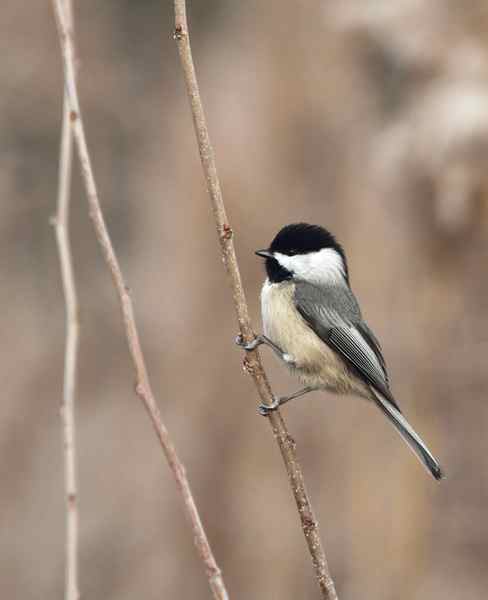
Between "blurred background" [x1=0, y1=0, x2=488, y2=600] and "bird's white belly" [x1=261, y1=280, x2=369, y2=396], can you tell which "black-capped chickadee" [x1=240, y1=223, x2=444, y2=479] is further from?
"blurred background" [x1=0, y1=0, x2=488, y2=600]

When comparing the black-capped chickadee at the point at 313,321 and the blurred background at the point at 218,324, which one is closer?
the black-capped chickadee at the point at 313,321

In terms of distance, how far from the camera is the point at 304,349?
2.73m

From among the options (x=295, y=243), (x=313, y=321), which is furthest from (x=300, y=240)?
(x=313, y=321)

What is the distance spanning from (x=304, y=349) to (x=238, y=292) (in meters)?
1.05

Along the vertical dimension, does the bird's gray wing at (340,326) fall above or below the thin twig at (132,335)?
below

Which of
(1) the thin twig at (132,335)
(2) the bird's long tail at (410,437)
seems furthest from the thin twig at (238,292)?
(2) the bird's long tail at (410,437)

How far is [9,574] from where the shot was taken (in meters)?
→ 5.79

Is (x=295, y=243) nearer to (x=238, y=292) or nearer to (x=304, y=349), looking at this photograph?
(x=304, y=349)

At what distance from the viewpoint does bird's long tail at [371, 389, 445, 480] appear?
229cm

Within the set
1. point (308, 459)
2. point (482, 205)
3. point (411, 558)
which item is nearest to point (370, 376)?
point (482, 205)

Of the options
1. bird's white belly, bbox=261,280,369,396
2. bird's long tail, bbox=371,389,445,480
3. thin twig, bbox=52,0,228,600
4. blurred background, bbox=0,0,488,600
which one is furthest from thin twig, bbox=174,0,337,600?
blurred background, bbox=0,0,488,600

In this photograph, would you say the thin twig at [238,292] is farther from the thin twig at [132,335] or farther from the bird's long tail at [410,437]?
the bird's long tail at [410,437]

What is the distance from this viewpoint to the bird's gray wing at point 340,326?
8.87 feet

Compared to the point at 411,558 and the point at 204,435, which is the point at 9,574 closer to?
the point at 204,435
